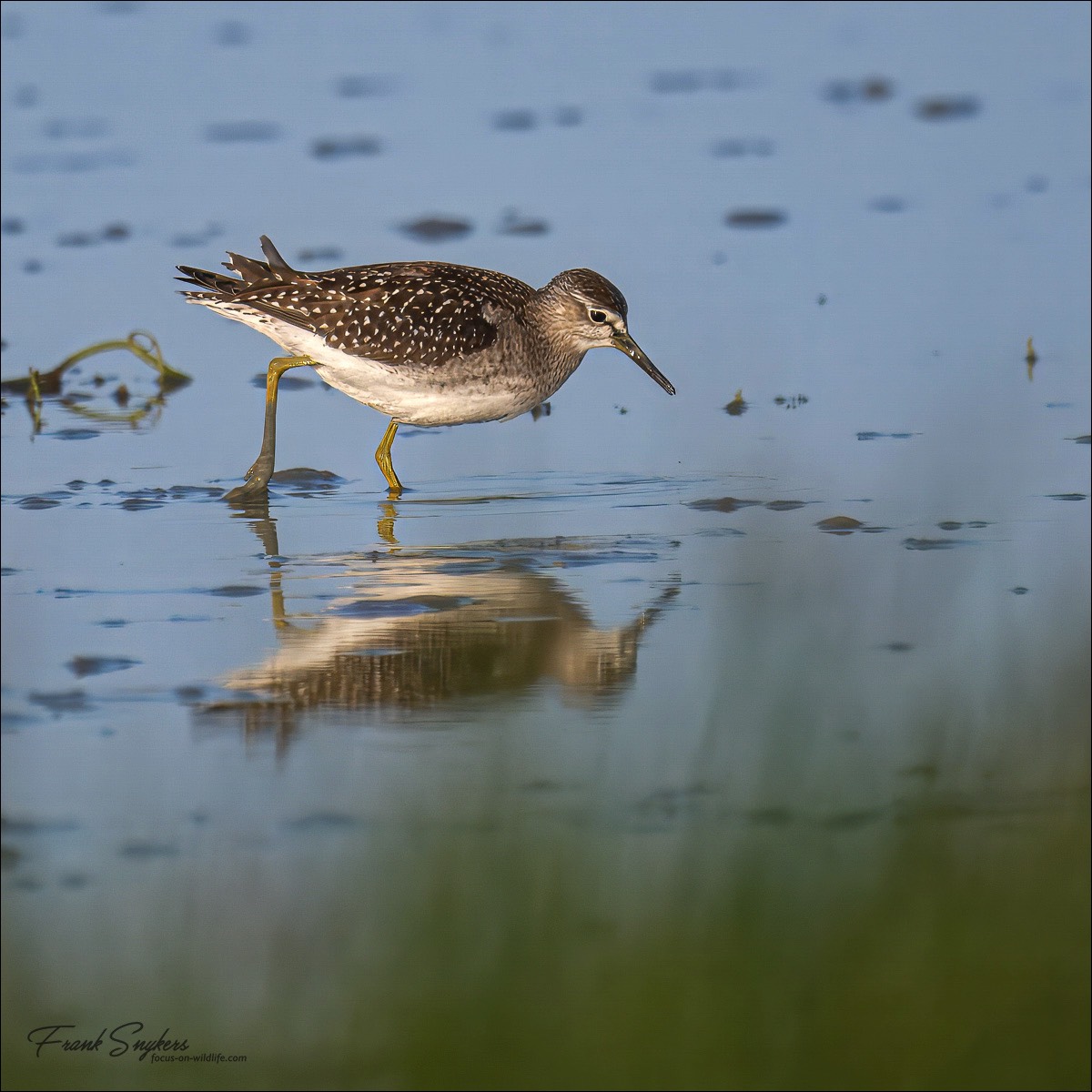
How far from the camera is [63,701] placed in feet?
19.5

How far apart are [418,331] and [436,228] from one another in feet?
11.2

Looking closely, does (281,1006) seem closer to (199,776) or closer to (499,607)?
(199,776)

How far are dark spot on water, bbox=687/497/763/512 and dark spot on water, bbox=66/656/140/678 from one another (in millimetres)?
3104

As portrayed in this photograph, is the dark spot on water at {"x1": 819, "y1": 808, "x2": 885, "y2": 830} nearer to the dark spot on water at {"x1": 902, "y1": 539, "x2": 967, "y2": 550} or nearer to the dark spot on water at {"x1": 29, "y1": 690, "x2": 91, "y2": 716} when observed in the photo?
the dark spot on water at {"x1": 29, "y1": 690, "x2": 91, "y2": 716}

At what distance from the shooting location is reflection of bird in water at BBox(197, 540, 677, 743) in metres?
6.00

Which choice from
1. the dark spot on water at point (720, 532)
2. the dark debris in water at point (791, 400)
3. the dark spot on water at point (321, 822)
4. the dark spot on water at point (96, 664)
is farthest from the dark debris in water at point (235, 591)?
the dark debris in water at point (791, 400)

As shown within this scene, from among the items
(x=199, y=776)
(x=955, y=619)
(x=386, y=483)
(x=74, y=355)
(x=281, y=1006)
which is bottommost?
(x=281, y=1006)

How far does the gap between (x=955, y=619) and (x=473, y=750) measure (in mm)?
2114

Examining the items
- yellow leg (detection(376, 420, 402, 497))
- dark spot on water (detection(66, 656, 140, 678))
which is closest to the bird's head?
yellow leg (detection(376, 420, 402, 497))

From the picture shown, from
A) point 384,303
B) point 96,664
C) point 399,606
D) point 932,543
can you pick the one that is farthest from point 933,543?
point 96,664

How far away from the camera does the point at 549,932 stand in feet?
14.5

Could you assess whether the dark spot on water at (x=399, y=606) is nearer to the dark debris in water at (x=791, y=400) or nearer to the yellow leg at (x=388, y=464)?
the yellow leg at (x=388, y=464)

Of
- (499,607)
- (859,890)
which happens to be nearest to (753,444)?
(499,607)

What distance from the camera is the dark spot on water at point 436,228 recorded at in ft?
40.9
